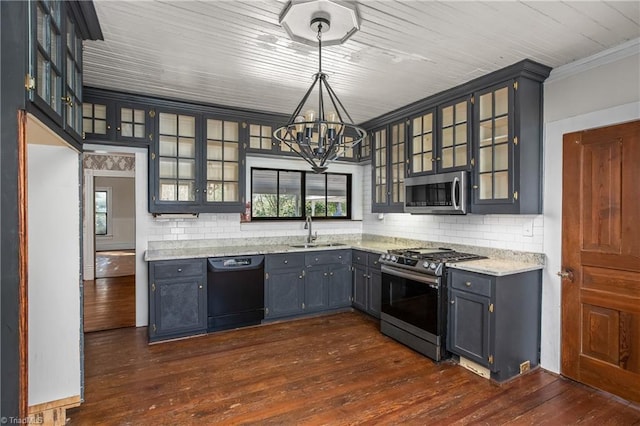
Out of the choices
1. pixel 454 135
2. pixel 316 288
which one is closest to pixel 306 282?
pixel 316 288

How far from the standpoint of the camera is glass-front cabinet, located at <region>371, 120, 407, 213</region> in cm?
439

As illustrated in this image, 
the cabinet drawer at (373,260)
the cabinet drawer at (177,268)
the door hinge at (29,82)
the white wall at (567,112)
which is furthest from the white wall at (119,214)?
the white wall at (567,112)

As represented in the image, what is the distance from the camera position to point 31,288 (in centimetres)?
226

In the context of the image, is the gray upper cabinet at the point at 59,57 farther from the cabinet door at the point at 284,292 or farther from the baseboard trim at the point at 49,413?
the cabinet door at the point at 284,292

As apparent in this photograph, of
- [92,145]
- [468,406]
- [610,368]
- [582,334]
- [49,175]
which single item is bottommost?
[468,406]

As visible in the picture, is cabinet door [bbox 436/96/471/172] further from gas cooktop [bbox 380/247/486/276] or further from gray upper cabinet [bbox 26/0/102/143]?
gray upper cabinet [bbox 26/0/102/143]

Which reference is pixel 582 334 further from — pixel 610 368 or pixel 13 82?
pixel 13 82

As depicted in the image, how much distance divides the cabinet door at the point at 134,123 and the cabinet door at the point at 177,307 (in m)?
1.60

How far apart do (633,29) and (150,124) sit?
435cm

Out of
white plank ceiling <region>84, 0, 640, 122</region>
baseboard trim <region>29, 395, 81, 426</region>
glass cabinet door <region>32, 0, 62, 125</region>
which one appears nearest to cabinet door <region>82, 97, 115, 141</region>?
white plank ceiling <region>84, 0, 640, 122</region>

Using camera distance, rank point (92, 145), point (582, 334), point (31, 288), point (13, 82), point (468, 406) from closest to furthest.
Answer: point (13, 82) < point (31, 288) < point (468, 406) < point (582, 334) < point (92, 145)

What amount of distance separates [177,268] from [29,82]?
105 inches

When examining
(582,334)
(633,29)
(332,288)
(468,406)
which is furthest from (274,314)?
(633,29)

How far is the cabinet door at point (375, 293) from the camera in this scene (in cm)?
422
